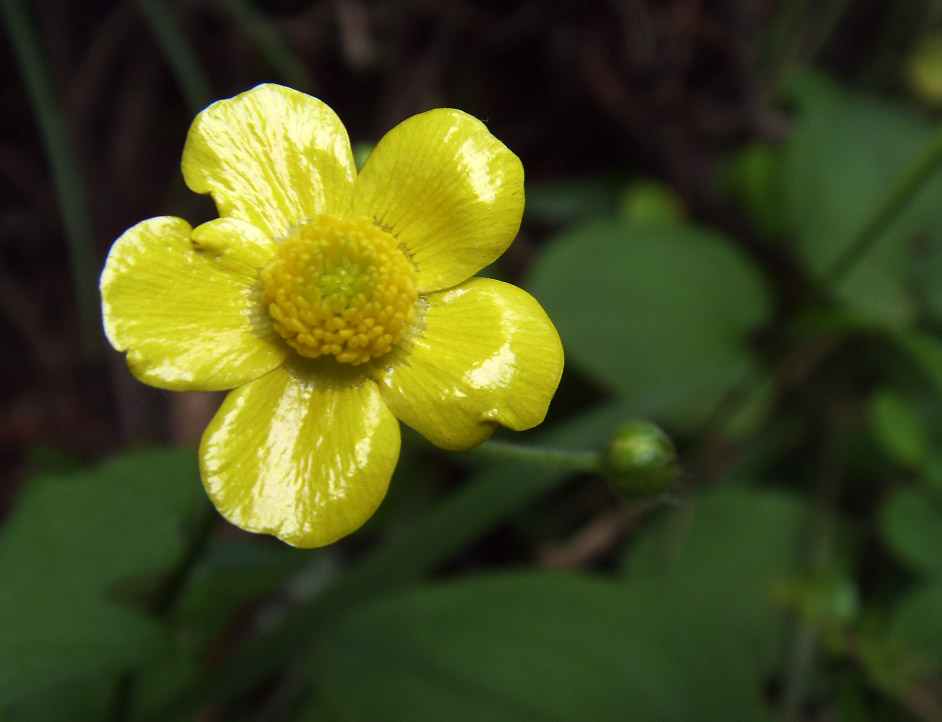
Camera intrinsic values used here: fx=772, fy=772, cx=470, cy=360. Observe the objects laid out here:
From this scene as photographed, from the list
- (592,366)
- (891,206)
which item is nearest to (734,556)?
(592,366)

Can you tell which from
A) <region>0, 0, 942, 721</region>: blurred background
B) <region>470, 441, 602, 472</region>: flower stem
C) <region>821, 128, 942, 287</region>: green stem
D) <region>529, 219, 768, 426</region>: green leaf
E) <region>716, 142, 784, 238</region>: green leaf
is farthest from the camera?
<region>716, 142, 784, 238</region>: green leaf

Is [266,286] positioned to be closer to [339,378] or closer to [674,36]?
[339,378]

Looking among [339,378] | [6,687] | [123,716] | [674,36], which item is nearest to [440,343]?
[339,378]

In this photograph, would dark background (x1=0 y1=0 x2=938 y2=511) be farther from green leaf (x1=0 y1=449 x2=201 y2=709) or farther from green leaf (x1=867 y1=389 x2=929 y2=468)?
green leaf (x1=0 y1=449 x2=201 y2=709)

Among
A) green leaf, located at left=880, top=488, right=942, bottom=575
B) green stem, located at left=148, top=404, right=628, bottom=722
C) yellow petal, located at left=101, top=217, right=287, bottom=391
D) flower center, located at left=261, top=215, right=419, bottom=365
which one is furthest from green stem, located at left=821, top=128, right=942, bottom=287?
yellow petal, located at left=101, top=217, right=287, bottom=391

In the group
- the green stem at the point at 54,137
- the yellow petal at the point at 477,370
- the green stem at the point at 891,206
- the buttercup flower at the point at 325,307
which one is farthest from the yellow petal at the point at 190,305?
the green stem at the point at 891,206

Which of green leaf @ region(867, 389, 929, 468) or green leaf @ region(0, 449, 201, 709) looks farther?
green leaf @ region(867, 389, 929, 468)
